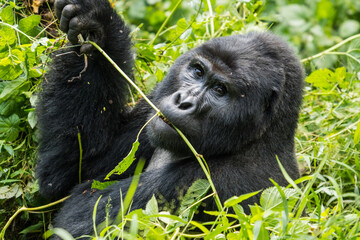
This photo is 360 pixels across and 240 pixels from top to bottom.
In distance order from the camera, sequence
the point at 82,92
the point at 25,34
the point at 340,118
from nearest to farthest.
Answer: the point at 25,34, the point at 82,92, the point at 340,118

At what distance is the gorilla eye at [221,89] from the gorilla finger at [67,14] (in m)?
1.06

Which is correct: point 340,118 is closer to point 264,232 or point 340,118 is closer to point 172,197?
point 172,197

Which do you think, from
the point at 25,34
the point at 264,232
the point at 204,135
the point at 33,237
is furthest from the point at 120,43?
the point at 264,232

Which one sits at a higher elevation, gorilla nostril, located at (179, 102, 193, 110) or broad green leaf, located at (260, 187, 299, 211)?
gorilla nostril, located at (179, 102, 193, 110)

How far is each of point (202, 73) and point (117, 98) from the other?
785mm

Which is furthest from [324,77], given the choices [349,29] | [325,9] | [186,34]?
[325,9]

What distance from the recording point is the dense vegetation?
256cm

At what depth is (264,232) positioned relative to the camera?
2416 mm

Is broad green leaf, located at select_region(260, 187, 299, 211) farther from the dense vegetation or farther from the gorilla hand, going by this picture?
the gorilla hand

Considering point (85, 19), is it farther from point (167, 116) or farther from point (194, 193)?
point (194, 193)

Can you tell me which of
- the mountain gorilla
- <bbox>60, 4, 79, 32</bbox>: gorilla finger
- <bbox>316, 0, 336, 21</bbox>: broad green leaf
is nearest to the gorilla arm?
the mountain gorilla

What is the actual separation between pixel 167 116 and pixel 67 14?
3.14 feet

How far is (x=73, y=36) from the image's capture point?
3.50m

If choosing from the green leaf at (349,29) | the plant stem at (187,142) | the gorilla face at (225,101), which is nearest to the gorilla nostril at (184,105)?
the gorilla face at (225,101)
